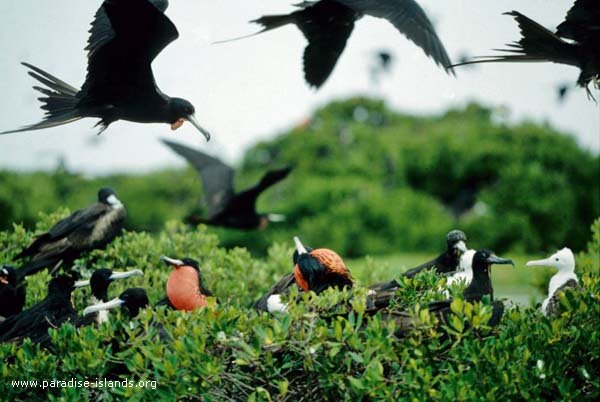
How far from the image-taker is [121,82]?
371 centimetres

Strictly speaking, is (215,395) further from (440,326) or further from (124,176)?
(124,176)

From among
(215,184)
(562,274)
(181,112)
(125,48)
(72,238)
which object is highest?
(125,48)

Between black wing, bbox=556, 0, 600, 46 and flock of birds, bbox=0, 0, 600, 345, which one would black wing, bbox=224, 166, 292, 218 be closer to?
flock of birds, bbox=0, 0, 600, 345

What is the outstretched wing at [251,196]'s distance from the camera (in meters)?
7.37

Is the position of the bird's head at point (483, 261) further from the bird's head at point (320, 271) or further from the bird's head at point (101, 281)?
the bird's head at point (101, 281)

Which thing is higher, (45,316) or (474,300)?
(474,300)

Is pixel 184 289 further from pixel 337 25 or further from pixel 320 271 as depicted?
pixel 337 25

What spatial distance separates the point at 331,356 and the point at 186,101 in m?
1.27

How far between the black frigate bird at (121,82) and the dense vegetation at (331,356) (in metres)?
0.85

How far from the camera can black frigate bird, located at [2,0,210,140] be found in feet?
11.6

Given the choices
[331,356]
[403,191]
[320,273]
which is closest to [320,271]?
[320,273]

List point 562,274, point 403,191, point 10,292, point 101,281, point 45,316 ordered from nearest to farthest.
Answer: point 45,316, point 562,274, point 101,281, point 10,292, point 403,191

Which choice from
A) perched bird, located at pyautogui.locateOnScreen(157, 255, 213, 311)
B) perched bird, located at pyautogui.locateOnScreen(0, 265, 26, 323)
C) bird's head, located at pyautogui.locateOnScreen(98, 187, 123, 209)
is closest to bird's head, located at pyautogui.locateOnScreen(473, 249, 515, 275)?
perched bird, located at pyautogui.locateOnScreen(157, 255, 213, 311)

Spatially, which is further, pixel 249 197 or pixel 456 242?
pixel 249 197
